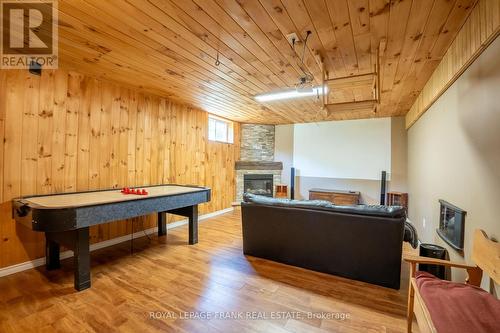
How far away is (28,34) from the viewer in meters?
2.25

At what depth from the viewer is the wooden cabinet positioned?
18.5ft

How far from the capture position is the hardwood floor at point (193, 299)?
1854 millimetres

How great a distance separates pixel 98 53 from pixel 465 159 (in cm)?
380

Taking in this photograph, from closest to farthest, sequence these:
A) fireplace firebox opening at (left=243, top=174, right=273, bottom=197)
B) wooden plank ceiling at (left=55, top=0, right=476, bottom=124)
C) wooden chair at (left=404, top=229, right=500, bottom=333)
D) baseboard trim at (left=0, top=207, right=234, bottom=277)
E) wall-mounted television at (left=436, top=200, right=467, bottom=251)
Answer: wooden chair at (left=404, top=229, right=500, bottom=333), wooden plank ceiling at (left=55, top=0, right=476, bottom=124), wall-mounted television at (left=436, top=200, right=467, bottom=251), baseboard trim at (left=0, top=207, right=234, bottom=277), fireplace firebox opening at (left=243, top=174, right=273, bottom=197)

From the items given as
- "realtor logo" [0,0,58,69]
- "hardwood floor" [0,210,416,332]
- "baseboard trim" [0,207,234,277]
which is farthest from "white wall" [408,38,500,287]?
"baseboard trim" [0,207,234,277]

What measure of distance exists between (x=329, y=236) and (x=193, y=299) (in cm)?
156

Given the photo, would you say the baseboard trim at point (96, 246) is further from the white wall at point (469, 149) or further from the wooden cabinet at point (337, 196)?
the white wall at point (469, 149)

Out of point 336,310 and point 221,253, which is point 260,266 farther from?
point 336,310

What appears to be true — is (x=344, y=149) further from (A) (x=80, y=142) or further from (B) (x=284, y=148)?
(A) (x=80, y=142)

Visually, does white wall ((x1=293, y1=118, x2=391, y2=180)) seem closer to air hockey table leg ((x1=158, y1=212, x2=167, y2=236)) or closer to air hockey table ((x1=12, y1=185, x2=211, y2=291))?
air hockey table leg ((x1=158, y1=212, x2=167, y2=236))

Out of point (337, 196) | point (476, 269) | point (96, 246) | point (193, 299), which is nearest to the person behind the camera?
point (476, 269)

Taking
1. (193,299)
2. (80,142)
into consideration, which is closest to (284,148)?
(80,142)

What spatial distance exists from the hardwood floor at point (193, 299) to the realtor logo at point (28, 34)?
2395 millimetres

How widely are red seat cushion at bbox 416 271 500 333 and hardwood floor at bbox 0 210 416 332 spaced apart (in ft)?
1.93
